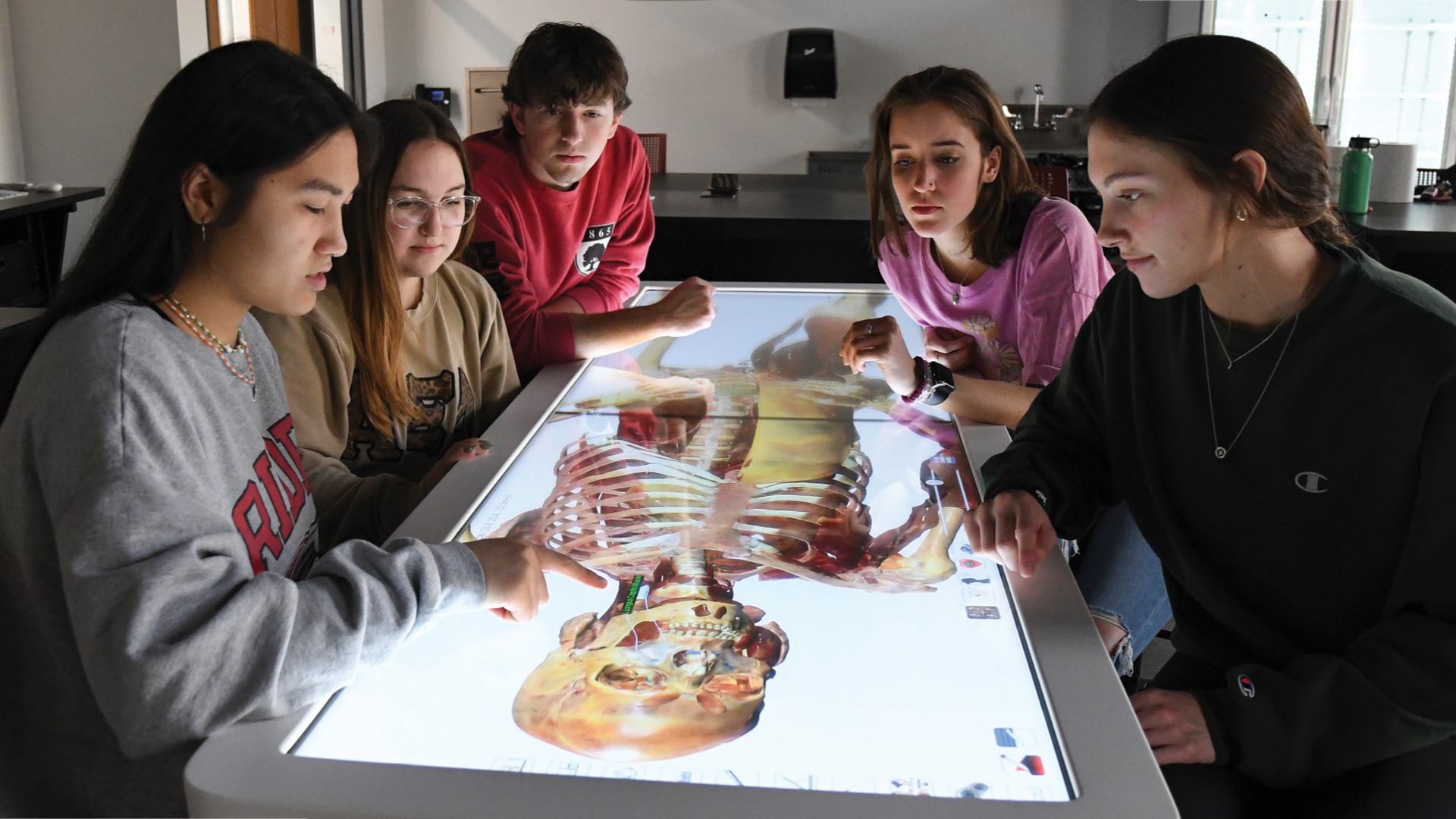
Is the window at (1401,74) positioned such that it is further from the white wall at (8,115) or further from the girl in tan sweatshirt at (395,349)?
the white wall at (8,115)

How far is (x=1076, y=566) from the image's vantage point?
5.37 ft

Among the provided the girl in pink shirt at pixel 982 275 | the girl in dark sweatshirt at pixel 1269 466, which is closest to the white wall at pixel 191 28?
the girl in pink shirt at pixel 982 275

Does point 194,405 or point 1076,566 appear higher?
point 194,405

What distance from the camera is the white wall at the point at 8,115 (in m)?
4.77

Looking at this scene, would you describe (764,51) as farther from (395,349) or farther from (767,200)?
(395,349)

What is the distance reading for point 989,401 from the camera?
1550 mm

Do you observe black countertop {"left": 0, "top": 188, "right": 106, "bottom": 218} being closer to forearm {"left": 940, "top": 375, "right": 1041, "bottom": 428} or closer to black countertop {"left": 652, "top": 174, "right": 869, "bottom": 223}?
black countertop {"left": 652, "top": 174, "right": 869, "bottom": 223}

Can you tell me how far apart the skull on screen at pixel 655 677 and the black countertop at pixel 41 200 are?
145 inches

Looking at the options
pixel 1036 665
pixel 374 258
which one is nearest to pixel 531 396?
pixel 374 258

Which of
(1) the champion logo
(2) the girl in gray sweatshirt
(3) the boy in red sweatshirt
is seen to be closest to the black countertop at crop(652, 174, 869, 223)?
(3) the boy in red sweatshirt

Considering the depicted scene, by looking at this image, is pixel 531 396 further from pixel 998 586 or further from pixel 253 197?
pixel 998 586

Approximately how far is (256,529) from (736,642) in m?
0.48

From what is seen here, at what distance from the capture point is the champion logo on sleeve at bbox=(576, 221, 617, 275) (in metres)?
2.26

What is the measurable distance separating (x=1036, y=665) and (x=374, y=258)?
3.25 feet
